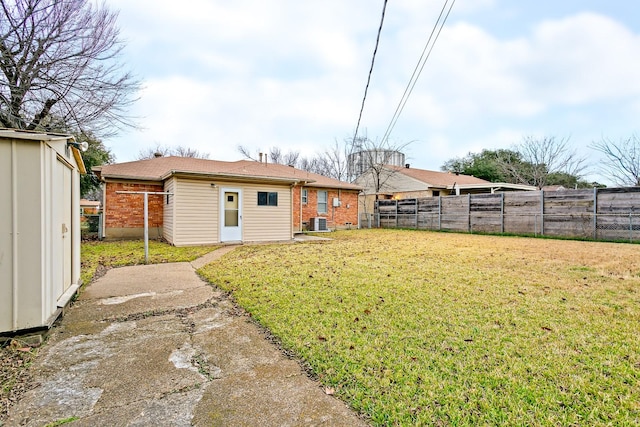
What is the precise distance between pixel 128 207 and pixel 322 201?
9.81m

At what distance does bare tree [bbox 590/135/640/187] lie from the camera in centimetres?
1867

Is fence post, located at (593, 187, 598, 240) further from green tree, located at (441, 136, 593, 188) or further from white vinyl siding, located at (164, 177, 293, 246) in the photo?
green tree, located at (441, 136, 593, 188)

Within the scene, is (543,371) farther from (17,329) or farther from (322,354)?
(17,329)

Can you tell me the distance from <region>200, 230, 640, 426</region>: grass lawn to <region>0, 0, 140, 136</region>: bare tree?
25.5ft

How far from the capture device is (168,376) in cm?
241

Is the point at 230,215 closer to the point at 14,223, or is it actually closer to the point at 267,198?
the point at 267,198

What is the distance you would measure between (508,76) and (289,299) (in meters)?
10.9

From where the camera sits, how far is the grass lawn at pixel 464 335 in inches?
78.0

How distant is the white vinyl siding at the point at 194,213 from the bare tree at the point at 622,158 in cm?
2393

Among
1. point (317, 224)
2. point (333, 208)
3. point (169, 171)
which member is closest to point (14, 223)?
point (169, 171)

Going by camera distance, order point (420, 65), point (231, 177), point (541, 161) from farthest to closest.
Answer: point (541, 161), point (231, 177), point (420, 65)

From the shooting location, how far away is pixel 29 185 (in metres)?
2.89

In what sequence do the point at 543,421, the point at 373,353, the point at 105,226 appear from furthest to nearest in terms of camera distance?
the point at 105,226 → the point at 373,353 → the point at 543,421

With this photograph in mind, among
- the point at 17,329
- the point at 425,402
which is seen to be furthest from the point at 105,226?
the point at 425,402
